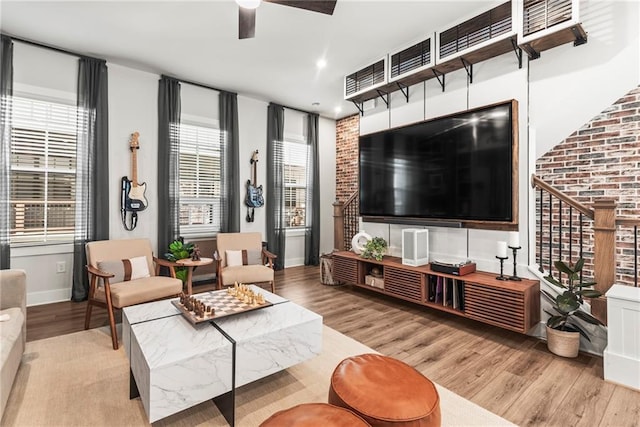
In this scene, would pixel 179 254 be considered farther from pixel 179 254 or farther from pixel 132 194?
pixel 132 194

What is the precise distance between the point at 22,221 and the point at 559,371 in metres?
5.34

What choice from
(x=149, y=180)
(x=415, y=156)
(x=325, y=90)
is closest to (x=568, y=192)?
(x=415, y=156)

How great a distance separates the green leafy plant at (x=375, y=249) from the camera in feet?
13.2

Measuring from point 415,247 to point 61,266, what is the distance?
418cm

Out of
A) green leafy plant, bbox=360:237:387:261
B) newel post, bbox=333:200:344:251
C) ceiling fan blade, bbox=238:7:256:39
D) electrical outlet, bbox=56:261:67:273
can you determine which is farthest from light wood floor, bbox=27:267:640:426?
ceiling fan blade, bbox=238:7:256:39

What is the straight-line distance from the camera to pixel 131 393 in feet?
6.41

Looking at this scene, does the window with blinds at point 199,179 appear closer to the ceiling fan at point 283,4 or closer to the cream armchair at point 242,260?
the cream armchair at point 242,260

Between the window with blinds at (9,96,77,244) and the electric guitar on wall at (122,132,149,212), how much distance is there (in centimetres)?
54

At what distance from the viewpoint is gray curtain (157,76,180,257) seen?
4.43 meters

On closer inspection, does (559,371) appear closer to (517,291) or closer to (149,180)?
(517,291)

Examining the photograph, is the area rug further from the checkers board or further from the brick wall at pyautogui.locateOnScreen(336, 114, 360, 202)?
the brick wall at pyautogui.locateOnScreen(336, 114, 360, 202)

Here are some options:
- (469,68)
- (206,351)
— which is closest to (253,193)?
(469,68)

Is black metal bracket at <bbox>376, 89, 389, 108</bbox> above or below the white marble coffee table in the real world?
above

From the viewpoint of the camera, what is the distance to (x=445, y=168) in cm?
352
